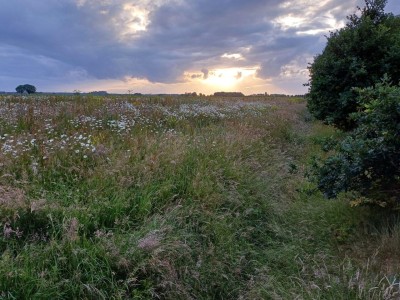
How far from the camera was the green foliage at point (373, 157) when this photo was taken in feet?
12.9

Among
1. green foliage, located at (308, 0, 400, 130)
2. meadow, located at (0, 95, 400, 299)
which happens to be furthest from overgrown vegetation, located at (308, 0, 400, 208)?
meadow, located at (0, 95, 400, 299)

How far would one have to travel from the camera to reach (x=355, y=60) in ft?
32.8

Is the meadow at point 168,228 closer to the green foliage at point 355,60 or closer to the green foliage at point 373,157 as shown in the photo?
the green foliage at point 373,157

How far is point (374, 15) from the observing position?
36.1ft

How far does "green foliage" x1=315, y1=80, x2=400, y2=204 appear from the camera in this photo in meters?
3.93

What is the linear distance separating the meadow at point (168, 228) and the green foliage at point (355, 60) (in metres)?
5.49

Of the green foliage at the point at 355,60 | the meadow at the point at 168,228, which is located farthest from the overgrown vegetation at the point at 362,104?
the meadow at the point at 168,228

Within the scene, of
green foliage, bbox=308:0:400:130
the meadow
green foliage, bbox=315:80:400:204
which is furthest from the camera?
green foliage, bbox=308:0:400:130

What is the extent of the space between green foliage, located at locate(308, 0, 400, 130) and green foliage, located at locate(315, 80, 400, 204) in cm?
587

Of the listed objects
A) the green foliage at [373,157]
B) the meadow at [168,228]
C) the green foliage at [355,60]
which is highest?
the green foliage at [355,60]

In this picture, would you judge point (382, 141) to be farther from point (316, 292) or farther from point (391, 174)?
point (316, 292)

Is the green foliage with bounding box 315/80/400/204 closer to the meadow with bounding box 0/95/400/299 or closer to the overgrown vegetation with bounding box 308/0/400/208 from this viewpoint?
the overgrown vegetation with bounding box 308/0/400/208

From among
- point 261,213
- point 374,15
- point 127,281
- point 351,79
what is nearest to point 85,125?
point 261,213

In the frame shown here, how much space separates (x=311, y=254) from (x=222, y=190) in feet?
4.73
